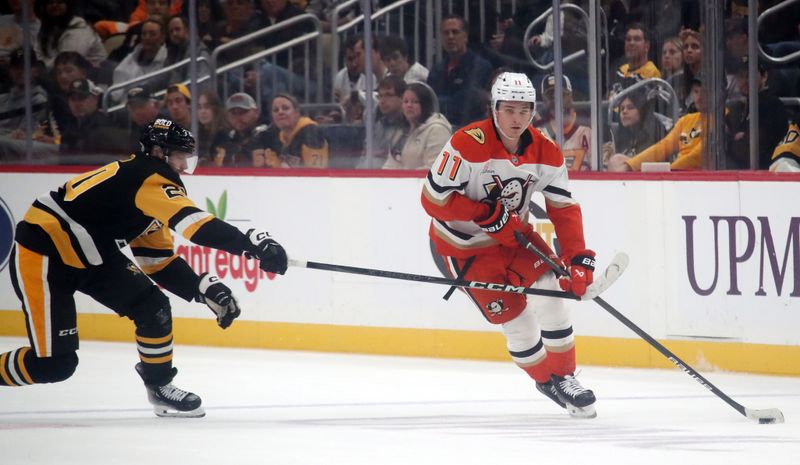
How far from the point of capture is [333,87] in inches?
280

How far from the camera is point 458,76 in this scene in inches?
269

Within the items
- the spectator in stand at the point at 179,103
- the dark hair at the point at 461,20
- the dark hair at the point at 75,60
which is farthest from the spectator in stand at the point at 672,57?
the dark hair at the point at 75,60

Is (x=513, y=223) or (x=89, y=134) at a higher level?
(x=89, y=134)

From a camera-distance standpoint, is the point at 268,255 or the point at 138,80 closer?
the point at 268,255

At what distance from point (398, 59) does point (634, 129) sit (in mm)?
1255

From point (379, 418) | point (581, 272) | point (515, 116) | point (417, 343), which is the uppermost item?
point (515, 116)

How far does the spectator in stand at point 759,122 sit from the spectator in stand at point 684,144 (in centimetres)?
14

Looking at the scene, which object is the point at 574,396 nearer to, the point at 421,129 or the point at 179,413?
the point at 179,413

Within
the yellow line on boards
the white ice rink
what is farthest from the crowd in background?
the white ice rink

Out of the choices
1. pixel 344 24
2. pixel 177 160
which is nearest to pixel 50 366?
pixel 177 160

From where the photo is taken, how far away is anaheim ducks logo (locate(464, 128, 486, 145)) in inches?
194

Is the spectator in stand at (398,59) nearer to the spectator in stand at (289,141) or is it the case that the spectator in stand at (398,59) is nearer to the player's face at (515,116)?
the spectator in stand at (289,141)

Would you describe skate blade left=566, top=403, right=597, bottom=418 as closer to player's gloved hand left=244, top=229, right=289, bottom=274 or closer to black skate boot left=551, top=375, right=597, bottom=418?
black skate boot left=551, top=375, right=597, bottom=418

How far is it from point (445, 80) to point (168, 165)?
2233 mm
